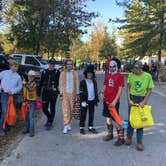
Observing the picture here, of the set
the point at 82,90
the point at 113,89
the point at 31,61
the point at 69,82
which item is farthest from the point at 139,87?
the point at 31,61

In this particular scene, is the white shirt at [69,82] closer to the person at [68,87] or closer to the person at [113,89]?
the person at [68,87]

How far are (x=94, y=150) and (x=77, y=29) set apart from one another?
30.0 meters

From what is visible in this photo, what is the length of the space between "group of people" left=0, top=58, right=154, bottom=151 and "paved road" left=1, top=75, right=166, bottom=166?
0.25m

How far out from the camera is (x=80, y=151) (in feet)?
24.5

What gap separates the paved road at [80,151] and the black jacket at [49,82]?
101 cm

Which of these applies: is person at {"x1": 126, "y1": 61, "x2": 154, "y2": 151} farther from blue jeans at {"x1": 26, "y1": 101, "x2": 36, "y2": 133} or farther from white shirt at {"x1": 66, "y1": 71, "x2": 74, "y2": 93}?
blue jeans at {"x1": 26, "y1": 101, "x2": 36, "y2": 133}

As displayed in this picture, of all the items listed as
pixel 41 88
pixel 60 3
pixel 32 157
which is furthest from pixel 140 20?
pixel 32 157

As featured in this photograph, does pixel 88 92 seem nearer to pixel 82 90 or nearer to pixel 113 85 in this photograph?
pixel 82 90

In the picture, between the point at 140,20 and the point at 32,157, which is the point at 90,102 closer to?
the point at 32,157

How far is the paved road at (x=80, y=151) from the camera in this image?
22.0 feet

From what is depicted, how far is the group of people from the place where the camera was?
7715mm

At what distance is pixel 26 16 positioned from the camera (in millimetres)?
33844

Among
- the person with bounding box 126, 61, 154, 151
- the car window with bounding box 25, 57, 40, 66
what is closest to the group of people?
the person with bounding box 126, 61, 154, 151

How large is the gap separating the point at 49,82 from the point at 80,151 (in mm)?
2434
